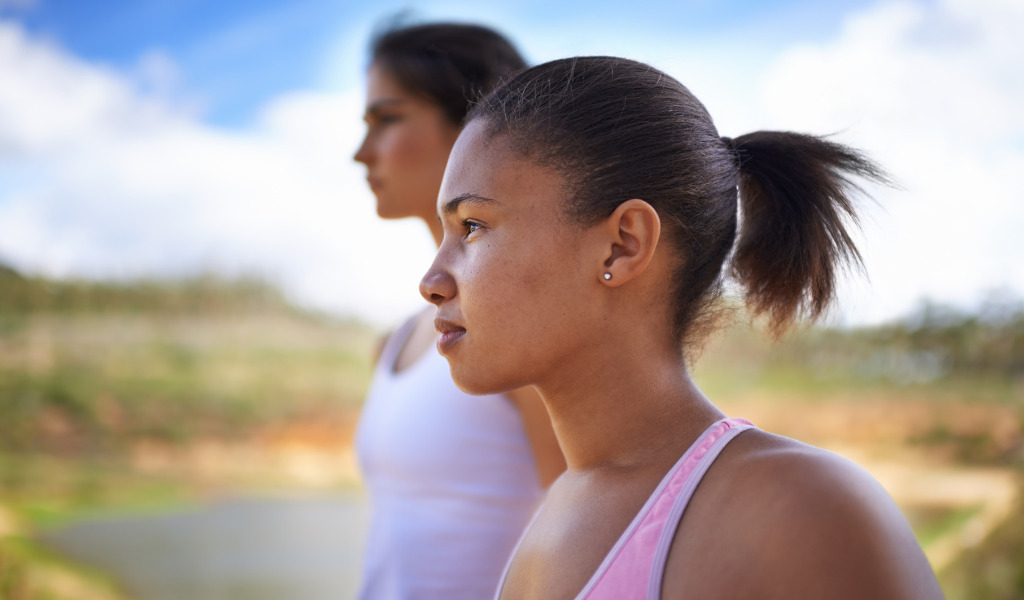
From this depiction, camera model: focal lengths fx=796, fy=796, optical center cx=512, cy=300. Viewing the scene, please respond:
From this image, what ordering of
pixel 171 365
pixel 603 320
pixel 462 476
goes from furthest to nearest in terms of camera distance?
pixel 171 365
pixel 462 476
pixel 603 320

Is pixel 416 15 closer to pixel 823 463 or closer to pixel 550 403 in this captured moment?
pixel 550 403

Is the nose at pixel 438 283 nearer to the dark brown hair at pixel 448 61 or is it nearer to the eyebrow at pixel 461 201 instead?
the eyebrow at pixel 461 201

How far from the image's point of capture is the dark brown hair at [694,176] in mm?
854

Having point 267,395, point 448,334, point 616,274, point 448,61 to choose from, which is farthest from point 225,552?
point 616,274

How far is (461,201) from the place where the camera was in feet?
2.89

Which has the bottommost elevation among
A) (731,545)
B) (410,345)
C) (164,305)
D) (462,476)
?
(731,545)

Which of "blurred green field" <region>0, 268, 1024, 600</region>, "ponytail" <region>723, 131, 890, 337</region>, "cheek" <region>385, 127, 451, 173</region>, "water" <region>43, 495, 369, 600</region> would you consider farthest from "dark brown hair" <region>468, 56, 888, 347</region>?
"blurred green field" <region>0, 268, 1024, 600</region>

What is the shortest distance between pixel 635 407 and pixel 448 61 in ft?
2.91

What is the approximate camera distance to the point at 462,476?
4.28 ft

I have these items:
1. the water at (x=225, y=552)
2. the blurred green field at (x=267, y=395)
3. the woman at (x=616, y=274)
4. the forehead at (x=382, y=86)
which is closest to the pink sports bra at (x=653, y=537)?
the woman at (x=616, y=274)

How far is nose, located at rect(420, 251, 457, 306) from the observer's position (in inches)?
34.8

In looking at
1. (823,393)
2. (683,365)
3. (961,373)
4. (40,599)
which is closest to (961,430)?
(961,373)

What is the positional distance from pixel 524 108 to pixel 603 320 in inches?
10.1

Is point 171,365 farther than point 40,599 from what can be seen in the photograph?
Yes
